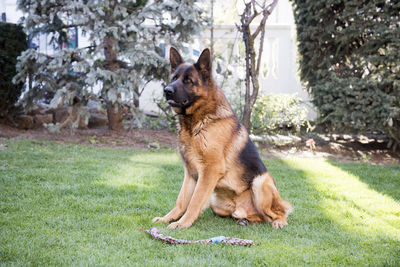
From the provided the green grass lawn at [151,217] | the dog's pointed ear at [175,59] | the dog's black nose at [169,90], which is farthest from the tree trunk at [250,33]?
the dog's black nose at [169,90]

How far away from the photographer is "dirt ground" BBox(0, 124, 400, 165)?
7898 mm

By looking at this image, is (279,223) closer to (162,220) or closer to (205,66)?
(162,220)

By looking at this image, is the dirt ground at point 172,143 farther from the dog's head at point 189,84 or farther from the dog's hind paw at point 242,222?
the dog's head at point 189,84

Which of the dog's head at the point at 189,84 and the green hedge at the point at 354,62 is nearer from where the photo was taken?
the dog's head at the point at 189,84

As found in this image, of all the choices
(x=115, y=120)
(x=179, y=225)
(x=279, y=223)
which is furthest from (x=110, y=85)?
(x=279, y=223)

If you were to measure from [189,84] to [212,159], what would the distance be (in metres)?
0.73

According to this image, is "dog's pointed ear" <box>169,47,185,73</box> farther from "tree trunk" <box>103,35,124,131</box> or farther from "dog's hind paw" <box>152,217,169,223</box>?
"tree trunk" <box>103,35,124,131</box>

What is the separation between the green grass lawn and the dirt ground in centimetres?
149

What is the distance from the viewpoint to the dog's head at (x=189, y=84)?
3273 millimetres

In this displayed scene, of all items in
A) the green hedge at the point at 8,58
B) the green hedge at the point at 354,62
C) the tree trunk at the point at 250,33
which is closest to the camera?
the tree trunk at the point at 250,33

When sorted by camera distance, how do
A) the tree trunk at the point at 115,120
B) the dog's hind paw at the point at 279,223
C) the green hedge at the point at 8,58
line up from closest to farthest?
1. the dog's hind paw at the point at 279,223
2. the green hedge at the point at 8,58
3. the tree trunk at the point at 115,120

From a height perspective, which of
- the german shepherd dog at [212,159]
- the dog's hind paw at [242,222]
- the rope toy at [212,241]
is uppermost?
the german shepherd dog at [212,159]

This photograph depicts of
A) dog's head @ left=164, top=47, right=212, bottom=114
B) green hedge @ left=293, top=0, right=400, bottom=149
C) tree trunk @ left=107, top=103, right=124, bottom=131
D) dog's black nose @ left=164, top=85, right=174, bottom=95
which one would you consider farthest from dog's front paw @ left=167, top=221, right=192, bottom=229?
tree trunk @ left=107, top=103, right=124, bottom=131

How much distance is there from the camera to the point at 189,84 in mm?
3326
